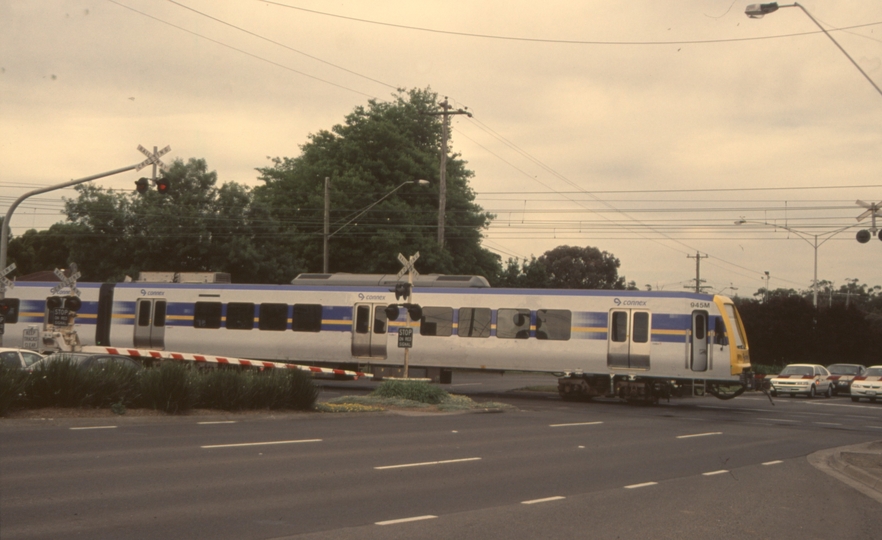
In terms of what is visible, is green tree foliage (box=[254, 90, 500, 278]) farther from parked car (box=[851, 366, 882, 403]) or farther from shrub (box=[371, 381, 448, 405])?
shrub (box=[371, 381, 448, 405])

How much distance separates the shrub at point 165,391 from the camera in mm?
18984

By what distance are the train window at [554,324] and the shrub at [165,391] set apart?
13058 mm

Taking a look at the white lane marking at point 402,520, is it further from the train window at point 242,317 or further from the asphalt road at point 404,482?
the train window at point 242,317

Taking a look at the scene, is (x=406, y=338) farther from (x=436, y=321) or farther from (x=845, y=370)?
(x=845, y=370)

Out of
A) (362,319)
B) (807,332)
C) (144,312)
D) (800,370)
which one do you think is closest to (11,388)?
(362,319)

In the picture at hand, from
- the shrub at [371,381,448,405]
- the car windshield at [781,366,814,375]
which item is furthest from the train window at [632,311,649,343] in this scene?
the car windshield at [781,366,814,375]

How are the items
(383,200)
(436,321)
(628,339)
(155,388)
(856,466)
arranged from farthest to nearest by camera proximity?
1. (383,200)
2. (436,321)
3. (628,339)
4. (155,388)
5. (856,466)

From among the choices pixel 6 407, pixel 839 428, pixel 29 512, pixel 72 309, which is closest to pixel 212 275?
pixel 72 309

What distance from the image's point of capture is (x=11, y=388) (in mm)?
16719

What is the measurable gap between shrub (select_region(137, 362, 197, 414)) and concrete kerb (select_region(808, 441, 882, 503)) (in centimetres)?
1195

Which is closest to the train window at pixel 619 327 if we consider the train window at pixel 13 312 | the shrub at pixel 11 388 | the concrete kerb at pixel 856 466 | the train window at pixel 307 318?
the train window at pixel 307 318

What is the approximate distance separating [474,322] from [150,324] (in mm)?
11730

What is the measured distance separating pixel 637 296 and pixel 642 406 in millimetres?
3366

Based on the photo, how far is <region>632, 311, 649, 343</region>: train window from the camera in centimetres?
2825
